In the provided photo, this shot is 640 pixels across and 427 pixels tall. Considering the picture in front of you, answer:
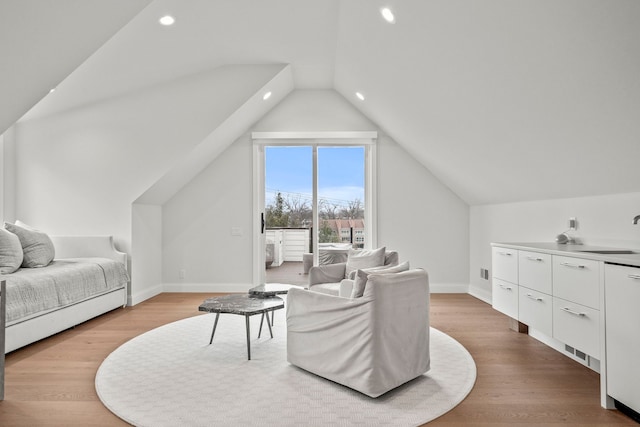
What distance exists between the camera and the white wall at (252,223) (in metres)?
5.85

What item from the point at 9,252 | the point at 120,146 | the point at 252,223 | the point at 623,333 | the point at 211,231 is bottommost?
the point at 623,333

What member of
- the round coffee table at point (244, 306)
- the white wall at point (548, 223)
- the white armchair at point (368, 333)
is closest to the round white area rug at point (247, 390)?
the white armchair at point (368, 333)

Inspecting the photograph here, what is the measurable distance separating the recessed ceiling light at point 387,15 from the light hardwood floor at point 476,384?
2663mm

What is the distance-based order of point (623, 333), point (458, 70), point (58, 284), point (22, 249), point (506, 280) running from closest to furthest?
point (623, 333), point (458, 70), point (506, 280), point (58, 284), point (22, 249)

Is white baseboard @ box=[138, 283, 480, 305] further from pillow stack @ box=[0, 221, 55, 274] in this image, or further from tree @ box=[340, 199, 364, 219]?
pillow stack @ box=[0, 221, 55, 274]

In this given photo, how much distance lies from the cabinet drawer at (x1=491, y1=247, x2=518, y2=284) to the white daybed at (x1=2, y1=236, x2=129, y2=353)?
4.05 metres

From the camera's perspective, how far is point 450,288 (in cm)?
581

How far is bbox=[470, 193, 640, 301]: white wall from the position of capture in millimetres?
2874

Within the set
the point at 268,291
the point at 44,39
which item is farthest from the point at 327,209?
the point at 44,39

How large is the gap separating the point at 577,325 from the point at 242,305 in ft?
7.66

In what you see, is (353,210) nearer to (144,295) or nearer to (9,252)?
(144,295)

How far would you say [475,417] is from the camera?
2184 mm

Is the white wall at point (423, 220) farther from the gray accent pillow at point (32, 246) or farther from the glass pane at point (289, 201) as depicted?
the gray accent pillow at point (32, 246)

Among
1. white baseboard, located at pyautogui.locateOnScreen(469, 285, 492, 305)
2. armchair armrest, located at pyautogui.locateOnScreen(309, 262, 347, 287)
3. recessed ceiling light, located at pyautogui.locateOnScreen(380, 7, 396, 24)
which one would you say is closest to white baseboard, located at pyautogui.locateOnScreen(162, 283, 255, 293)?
armchair armrest, located at pyautogui.locateOnScreen(309, 262, 347, 287)
